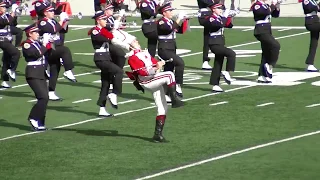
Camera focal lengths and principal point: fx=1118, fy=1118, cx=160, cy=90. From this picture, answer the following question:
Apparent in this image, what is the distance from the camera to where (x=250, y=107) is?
24.3 meters

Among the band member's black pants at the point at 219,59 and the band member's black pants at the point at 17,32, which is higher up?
the band member's black pants at the point at 219,59

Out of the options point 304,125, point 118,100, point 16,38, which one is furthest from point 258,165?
point 16,38

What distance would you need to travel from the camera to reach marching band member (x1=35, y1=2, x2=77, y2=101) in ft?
83.0

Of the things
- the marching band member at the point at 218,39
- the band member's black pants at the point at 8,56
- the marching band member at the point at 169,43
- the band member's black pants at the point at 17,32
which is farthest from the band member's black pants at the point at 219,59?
the band member's black pants at the point at 17,32

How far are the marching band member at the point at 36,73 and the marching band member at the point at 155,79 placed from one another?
2601mm

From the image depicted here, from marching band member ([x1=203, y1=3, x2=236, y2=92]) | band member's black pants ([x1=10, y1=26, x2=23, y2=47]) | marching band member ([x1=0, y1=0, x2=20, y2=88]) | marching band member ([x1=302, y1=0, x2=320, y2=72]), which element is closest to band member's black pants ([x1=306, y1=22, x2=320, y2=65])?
marching band member ([x1=302, y1=0, x2=320, y2=72])

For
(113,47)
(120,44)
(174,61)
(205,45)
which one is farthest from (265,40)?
(120,44)

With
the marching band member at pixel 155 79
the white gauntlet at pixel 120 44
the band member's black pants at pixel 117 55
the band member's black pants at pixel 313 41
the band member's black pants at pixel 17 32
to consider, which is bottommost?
the band member's black pants at pixel 17 32

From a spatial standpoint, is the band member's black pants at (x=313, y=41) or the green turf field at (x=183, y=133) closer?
the green turf field at (x=183, y=133)

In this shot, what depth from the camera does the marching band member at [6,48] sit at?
2848 cm

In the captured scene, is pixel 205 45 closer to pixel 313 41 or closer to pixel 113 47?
pixel 313 41

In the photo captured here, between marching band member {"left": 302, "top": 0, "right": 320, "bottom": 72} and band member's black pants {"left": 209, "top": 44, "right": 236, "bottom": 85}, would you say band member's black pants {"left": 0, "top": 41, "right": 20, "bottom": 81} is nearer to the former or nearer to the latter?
band member's black pants {"left": 209, "top": 44, "right": 236, "bottom": 85}

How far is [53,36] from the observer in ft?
84.2

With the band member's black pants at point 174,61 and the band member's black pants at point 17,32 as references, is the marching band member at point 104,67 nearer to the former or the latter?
the band member's black pants at point 174,61
